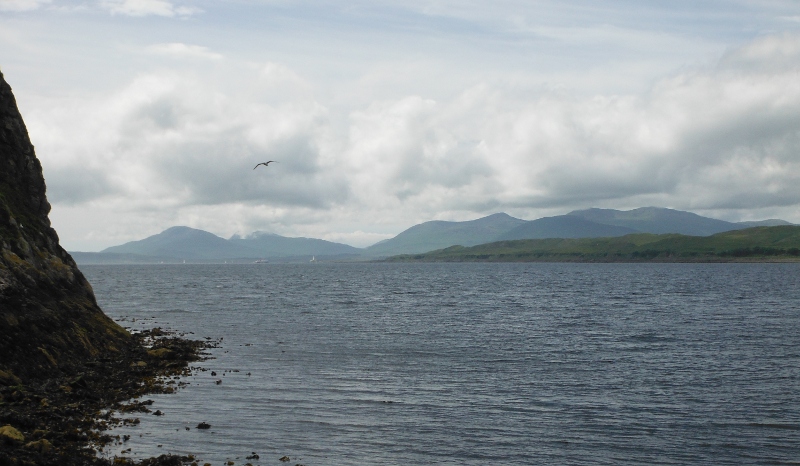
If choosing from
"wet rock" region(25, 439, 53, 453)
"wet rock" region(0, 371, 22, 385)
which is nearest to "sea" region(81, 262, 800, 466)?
"wet rock" region(25, 439, 53, 453)

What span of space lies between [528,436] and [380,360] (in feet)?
77.5

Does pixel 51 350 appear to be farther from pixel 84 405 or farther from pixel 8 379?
pixel 84 405

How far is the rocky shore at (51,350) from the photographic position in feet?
88.3

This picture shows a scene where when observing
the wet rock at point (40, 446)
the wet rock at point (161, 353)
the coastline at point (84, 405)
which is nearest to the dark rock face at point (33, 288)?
the coastline at point (84, 405)

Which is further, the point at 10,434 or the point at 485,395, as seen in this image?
the point at 485,395

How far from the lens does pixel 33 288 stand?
45.7 meters

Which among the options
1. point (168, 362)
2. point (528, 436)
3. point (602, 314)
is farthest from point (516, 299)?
point (528, 436)

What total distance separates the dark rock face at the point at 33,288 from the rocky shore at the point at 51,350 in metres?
0.09

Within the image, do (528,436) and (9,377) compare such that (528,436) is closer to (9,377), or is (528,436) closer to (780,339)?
(9,377)

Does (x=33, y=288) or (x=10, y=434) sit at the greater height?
(x=33, y=288)

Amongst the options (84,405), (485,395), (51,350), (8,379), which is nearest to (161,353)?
(51,350)

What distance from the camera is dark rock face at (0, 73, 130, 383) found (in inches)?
1545

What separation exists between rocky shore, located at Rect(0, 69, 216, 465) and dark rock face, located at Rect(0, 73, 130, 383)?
0.31ft

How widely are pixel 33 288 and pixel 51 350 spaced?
22.0 ft
